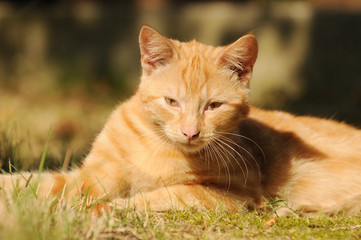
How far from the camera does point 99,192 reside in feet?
7.84

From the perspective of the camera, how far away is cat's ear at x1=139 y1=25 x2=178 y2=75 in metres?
2.36

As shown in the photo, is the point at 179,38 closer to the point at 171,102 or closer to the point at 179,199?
the point at 171,102

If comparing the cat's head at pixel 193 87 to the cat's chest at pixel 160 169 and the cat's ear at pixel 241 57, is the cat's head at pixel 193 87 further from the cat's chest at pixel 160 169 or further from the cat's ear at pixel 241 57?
the cat's chest at pixel 160 169

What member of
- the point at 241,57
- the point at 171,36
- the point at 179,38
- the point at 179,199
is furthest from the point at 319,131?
the point at 171,36

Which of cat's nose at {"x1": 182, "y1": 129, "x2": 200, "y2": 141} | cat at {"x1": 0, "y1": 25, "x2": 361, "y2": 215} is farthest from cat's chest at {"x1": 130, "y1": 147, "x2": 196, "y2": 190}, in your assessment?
cat's nose at {"x1": 182, "y1": 129, "x2": 200, "y2": 141}

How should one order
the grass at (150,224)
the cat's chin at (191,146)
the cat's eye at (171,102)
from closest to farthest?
the grass at (150,224) < the cat's chin at (191,146) < the cat's eye at (171,102)

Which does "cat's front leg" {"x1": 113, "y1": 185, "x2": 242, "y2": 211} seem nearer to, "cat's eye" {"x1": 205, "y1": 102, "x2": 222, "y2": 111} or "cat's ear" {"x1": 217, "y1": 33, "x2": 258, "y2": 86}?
"cat's eye" {"x1": 205, "y1": 102, "x2": 222, "y2": 111}

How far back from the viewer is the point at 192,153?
7.96 feet

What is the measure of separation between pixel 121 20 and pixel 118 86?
103cm

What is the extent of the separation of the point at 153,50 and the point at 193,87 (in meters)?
0.36

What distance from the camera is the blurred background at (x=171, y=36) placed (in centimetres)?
593

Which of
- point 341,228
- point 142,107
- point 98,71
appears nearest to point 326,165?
point 341,228

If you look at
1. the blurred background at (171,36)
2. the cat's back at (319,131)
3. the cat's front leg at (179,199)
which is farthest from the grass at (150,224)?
the blurred background at (171,36)

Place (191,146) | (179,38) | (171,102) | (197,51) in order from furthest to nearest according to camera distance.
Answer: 1. (179,38)
2. (197,51)
3. (171,102)
4. (191,146)
